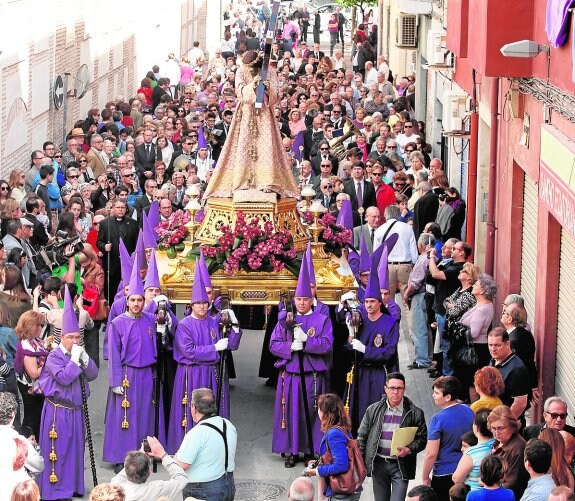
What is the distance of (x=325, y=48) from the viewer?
57.5 metres

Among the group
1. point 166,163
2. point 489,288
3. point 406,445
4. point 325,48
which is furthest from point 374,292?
point 325,48

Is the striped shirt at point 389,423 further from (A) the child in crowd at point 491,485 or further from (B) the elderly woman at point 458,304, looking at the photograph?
(B) the elderly woman at point 458,304

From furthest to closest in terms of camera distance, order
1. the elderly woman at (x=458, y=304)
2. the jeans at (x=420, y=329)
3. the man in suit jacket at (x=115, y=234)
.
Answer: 1. the man in suit jacket at (x=115, y=234)
2. the jeans at (x=420, y=329)
3. the elderly woman at (x=458, y=304)

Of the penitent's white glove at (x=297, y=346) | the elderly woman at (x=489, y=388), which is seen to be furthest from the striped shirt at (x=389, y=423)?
the penitent's white glove at (x=297, y=346)

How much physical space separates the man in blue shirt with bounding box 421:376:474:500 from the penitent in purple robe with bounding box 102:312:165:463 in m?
3.33

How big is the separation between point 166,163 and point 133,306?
10655mm

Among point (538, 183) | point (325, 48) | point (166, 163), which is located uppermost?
point (538, 183)

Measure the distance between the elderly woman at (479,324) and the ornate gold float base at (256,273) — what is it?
1.15 m

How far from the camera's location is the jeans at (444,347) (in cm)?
1529

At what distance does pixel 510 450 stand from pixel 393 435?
114 cm

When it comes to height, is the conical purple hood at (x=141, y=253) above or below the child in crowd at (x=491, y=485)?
below

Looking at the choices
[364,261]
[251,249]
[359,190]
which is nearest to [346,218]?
[364,261]

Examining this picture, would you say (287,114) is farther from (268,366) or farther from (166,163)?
(268,366)

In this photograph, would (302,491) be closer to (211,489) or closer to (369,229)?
(211,489)
